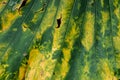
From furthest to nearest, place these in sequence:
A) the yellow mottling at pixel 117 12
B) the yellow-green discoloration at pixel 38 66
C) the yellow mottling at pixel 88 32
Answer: the yellow mottling at pixel 117 12 → the yellow mottling at pixel 88 32 → the yellow-green discoloration at pixel 38 66

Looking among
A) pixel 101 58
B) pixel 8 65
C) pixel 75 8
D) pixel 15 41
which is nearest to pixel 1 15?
pixel 15 41

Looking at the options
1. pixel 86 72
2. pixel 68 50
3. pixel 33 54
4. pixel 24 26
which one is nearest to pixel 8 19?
pixel 24 26

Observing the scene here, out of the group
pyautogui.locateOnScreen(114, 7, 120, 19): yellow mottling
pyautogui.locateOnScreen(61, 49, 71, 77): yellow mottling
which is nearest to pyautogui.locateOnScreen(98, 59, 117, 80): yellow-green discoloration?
pyautogui.locateOnScreen(61, 49, 71, 77): yellow mottling

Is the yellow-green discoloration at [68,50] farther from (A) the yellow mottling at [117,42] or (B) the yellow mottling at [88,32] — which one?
(A) the yellow mottling at [117,42]

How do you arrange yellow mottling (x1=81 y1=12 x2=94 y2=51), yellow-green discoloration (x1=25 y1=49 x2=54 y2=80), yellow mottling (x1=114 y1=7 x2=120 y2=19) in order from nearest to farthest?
yellow-green discoloration (x1=25 y1=49 x2=54 y2=80)
yellow mottling (x1=81 y1=12 x2=94 y2=51)
yellow mottling (x1=114 y1=7 x2=120 y2=19)

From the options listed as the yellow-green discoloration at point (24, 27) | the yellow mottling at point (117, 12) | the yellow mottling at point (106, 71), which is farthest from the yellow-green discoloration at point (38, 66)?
the yellow mottling at point (117, 12)

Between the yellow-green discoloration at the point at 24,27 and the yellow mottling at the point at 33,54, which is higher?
the yellow-green discoloration at the point at 24,27

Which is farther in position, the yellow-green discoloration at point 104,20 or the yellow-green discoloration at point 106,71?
the yellow-green discoloration at point 104,20

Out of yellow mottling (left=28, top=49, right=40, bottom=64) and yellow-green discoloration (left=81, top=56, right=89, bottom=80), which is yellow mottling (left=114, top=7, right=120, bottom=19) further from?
yellow mottling (left=28, top=49, right=40, bottom=64)

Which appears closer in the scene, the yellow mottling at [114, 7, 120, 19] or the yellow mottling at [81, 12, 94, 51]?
the yellow mottling at [81, 12, 94, 51]
